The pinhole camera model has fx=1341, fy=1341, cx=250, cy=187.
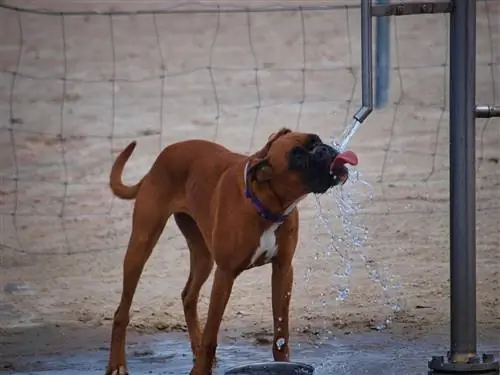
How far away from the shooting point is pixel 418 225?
29.2 feet

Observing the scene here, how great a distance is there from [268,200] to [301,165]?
21 centimetres

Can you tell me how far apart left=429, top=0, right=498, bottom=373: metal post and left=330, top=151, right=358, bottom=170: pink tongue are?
0.35m

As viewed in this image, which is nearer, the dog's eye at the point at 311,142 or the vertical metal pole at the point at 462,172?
the vertical metal pole at the point at 462,172

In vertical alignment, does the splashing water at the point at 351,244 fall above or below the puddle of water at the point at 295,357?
above

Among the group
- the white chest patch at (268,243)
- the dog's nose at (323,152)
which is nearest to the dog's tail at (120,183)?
the white chest patch at (268,243)

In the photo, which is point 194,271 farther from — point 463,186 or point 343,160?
point 463,186

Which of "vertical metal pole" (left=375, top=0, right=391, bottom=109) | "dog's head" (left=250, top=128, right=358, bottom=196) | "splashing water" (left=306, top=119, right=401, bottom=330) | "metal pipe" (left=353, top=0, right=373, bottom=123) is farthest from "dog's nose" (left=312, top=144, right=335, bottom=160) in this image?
"vertical metal pole" (left=375, top=0, right=391, bottom=109)

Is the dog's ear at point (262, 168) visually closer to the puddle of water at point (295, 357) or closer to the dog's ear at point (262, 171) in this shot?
the dog's ear at point (262, 171)

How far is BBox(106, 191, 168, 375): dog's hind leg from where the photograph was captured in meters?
5.78

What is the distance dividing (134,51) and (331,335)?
21.6 ft

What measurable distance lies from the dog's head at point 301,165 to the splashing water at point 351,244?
5.18 ft

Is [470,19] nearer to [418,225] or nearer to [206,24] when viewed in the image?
[418,225]

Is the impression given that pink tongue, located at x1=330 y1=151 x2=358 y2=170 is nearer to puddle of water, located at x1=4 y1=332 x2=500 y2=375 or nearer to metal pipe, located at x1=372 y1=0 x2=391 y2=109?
puddle of water, located at x1=4 y1=332 x2=500 y2=375

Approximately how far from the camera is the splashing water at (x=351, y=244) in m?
7.28
